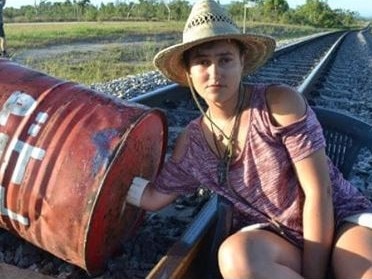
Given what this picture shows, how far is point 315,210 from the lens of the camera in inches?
83.7

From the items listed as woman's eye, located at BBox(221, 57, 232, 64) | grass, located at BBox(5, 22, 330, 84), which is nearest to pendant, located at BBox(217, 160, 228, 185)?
woman's eye, located at BBox(221, 57, 232, 64)

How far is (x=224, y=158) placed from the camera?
7.68 ft

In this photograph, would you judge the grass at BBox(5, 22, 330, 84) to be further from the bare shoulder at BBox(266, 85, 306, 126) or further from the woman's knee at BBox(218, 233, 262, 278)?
the woman's knee at BBox(218, 233, 262, 278)

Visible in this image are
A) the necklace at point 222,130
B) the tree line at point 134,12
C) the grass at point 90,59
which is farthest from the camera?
the tree line at point 134,12

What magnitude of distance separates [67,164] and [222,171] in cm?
61

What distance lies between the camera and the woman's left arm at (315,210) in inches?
83.5

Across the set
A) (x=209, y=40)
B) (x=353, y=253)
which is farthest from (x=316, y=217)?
(x=209, y=40)

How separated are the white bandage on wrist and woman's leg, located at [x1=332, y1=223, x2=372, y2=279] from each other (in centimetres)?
82

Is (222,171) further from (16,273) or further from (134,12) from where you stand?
(134,12)

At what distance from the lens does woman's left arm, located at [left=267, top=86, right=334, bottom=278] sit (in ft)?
6.96

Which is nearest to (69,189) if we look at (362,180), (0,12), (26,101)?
(26,101)

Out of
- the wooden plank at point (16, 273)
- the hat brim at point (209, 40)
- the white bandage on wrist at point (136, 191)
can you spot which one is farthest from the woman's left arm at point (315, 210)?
the wooden plank at point (16, 273)

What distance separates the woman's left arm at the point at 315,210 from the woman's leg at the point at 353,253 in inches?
1.7

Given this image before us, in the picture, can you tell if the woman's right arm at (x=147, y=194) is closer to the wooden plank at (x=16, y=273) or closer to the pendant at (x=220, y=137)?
the pendant at (x=220, y=137)
